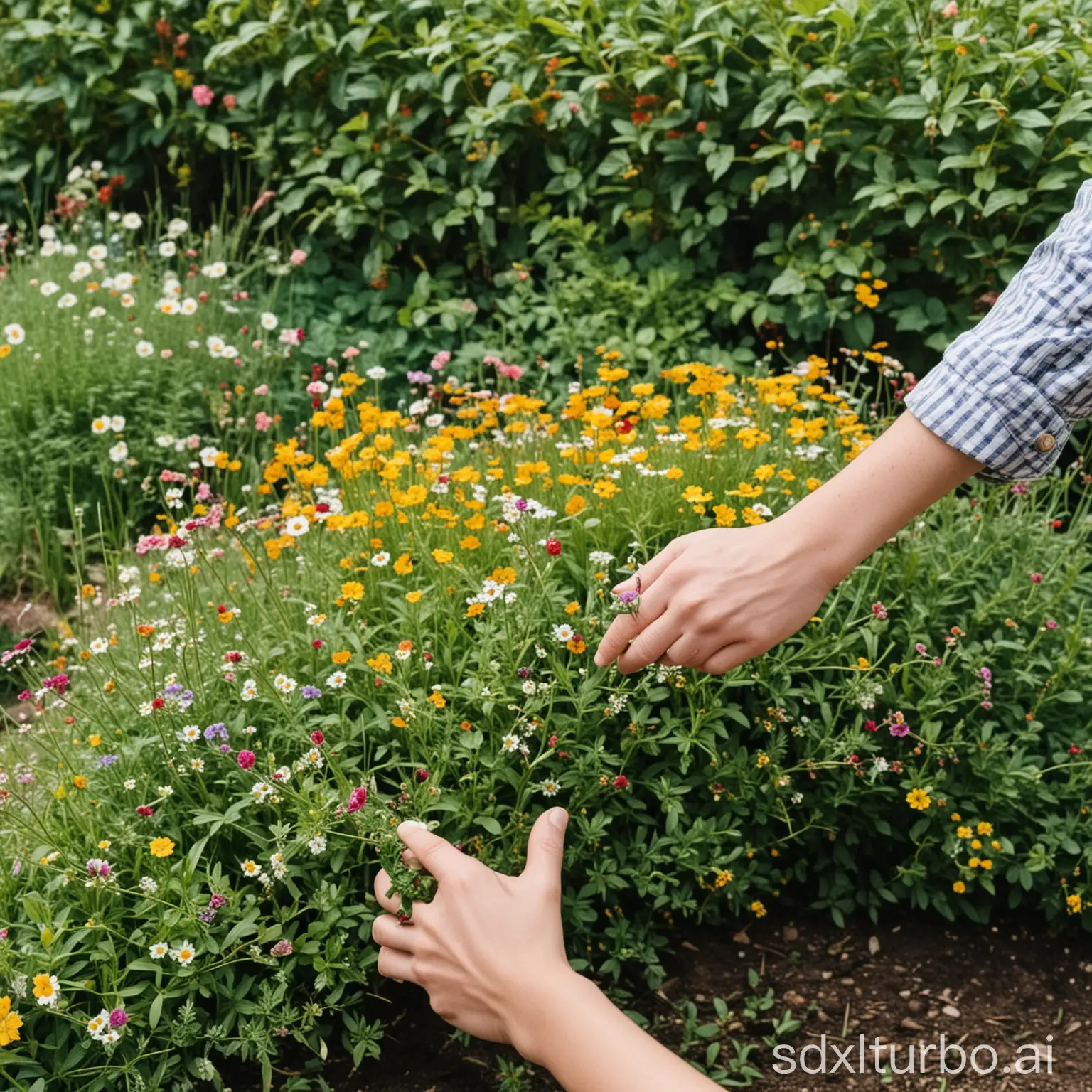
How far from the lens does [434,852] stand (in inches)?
55.7

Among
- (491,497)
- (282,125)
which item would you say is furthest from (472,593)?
(282,125)

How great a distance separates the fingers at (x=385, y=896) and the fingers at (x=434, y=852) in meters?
0.25

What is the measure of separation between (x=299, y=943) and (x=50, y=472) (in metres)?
2.25

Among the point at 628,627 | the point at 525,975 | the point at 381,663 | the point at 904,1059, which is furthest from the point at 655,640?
the point at 904,1059

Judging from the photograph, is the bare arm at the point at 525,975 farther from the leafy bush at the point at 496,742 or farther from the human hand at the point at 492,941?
the leafy bush at the point at 496,742

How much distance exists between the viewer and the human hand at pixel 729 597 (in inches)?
52.5

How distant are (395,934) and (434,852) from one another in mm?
136

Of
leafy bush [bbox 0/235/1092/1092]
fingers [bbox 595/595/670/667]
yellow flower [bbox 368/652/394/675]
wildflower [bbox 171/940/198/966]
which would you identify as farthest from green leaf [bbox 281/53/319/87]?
fingers [bbox 595/595/670/667]

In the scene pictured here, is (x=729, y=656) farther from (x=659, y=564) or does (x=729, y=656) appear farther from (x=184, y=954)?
(x=184, y=954)

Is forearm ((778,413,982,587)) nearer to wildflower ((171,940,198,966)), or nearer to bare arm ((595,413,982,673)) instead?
bare arm ((595,413,982,673))

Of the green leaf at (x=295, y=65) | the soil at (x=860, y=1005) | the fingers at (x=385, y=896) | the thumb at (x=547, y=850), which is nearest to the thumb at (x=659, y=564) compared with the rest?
the thumb at (x=547, y=850)

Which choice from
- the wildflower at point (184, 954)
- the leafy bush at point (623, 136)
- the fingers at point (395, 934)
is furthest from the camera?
the leafy bush at point (623, 136)

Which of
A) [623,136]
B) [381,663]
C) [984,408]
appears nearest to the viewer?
[984,408]

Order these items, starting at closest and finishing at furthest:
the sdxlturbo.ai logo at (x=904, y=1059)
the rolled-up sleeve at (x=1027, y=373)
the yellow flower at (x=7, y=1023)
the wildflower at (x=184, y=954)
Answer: the rolled-up sleeve at (x=1027, y=373) → the yellow flower at (x=7, y=1023) → the wildflower at (x=184, y=954) → the sdxlturbo.ai logo at (x=904, y=1059)
